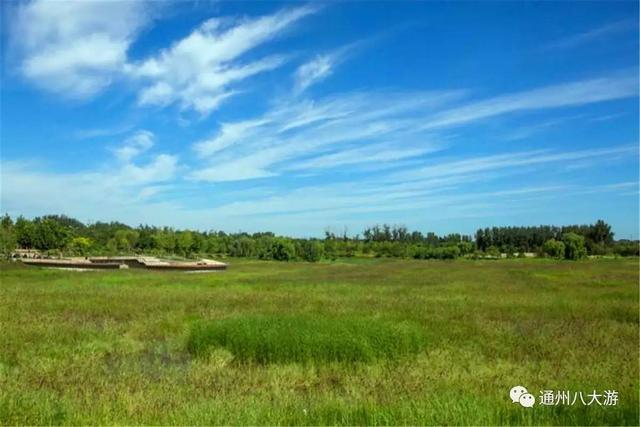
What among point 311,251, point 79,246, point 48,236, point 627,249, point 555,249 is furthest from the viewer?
point 627,249

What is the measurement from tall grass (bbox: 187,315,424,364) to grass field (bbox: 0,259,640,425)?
34 millimetres

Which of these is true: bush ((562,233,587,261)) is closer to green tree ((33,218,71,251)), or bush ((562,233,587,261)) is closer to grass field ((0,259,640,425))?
grass field ((0,259,640,425))

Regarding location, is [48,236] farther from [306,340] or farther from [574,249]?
[574,249]

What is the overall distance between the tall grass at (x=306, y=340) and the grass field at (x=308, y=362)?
0.03m

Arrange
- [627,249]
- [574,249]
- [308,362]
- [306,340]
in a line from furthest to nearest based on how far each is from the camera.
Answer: [627,249] < [574,249] < [306,340] < [308,362]

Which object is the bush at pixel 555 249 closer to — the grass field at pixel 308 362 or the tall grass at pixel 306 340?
the grass field at pixel 308 362

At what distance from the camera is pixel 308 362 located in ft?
40.4

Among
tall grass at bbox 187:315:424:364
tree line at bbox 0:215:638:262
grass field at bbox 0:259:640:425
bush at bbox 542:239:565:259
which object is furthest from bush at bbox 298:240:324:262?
tall grass at bbox 187:315:424:364

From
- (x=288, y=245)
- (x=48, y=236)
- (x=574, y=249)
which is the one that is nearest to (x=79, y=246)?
(x=48, y=236)

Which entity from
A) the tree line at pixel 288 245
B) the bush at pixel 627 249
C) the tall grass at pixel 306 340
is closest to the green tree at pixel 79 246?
the tree line at pixel 288 245

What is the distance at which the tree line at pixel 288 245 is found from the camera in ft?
311

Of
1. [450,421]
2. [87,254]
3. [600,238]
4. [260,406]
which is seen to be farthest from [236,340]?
[600,238]

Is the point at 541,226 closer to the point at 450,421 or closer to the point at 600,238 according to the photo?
the point at 600,238

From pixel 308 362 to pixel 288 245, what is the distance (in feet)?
337
